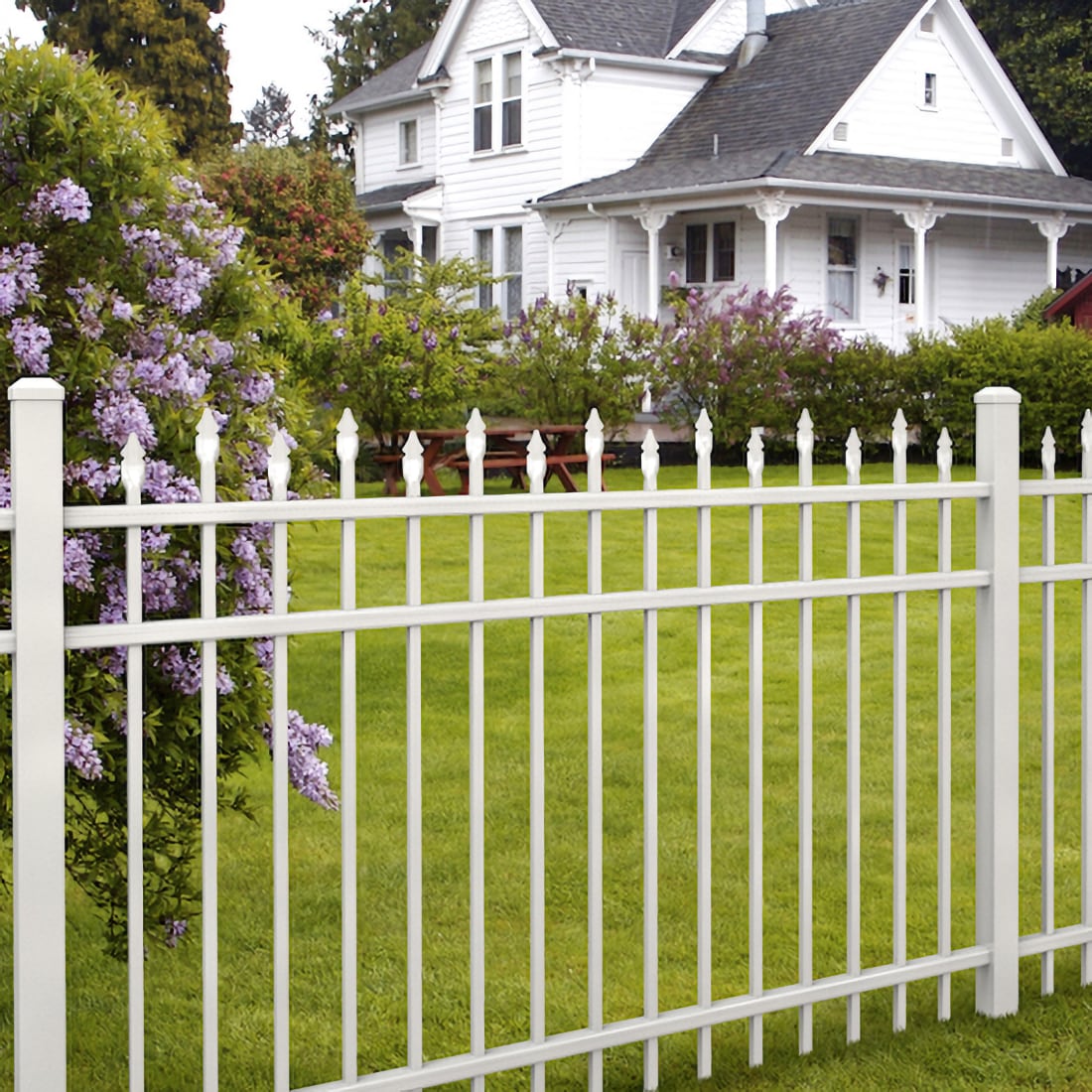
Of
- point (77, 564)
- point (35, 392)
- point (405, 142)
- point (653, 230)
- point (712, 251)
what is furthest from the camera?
point (405, 142)

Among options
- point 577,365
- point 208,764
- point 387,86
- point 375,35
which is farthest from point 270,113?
point 208,764

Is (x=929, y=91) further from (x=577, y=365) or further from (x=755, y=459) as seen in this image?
(x=755, y=459)

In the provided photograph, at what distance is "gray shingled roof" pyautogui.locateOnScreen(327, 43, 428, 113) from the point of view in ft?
110

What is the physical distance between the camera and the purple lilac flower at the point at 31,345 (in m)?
4.14

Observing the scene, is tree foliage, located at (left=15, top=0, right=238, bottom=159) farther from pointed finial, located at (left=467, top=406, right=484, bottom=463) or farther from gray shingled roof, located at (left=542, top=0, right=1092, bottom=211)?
pointed finial, located at (left=467, top=406, right=484, bottom=463)

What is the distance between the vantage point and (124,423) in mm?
4156

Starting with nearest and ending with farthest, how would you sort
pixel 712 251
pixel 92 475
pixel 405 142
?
pixel 92 475 → pixel 712 251 → pixel 405 142

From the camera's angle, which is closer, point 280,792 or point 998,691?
point 280,792

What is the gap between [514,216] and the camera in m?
29.8

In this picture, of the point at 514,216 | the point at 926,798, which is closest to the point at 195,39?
the point at 514,216

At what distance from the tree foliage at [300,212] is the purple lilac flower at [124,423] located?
2479 cm

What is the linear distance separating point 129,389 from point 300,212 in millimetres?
25598

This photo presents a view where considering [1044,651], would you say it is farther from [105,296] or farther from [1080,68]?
[1080,68]

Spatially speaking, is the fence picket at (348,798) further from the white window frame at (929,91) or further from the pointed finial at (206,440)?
the white window frame at (929,91)
